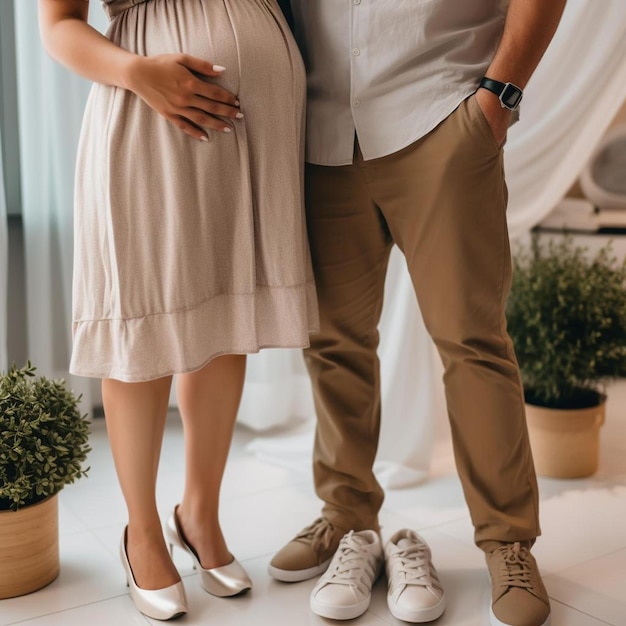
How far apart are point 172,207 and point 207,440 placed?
1.36 ft

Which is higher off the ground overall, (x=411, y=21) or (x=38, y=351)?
(x=411, y=21)

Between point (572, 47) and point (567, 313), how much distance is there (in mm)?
609

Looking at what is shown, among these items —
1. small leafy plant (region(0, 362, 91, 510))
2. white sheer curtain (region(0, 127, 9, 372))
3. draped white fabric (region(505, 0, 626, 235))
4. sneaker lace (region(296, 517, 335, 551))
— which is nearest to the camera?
small leafy plant (region(0, 362, 91, 510))

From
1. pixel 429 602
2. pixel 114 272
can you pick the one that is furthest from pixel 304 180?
pixel 429 602

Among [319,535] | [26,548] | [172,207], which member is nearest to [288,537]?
[319,535]

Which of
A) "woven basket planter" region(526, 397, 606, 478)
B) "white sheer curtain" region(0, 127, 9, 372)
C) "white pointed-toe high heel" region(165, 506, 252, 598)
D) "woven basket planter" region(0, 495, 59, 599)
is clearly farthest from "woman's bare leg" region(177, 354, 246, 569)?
"woven basket planter" region(526, 397, 606, 478)

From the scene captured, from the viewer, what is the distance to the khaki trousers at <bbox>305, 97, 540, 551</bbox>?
4.12ft

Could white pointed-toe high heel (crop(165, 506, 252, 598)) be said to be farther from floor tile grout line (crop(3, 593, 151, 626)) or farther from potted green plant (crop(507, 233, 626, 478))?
potted green plant (crop(507, 233, 626, 478))

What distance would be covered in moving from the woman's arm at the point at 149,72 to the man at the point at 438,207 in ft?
0.73

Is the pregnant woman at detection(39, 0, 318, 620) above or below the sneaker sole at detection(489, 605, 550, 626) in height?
above

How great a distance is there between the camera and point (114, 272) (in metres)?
1.19

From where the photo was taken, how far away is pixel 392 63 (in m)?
1.26

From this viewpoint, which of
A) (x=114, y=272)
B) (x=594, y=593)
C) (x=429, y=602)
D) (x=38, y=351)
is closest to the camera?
(x=114, y=272)

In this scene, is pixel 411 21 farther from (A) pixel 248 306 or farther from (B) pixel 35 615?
(B) pixel 35 615
